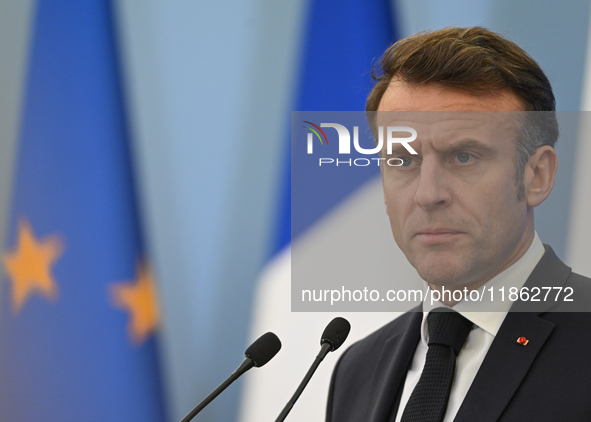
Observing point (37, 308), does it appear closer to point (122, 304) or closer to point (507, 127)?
point (122, 304)

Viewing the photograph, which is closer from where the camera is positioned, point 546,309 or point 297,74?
point 546,309

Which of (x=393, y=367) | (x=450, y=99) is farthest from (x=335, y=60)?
(x=393, y=367)

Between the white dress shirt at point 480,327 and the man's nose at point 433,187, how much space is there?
8.9 inches

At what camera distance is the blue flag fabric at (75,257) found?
7.14 feet

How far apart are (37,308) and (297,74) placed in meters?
1.34

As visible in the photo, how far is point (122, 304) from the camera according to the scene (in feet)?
7.17

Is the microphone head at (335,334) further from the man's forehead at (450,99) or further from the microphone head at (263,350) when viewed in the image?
the man's forehead at (450,99)

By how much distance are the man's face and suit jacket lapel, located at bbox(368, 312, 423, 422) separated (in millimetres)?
188

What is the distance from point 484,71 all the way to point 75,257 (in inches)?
64.2

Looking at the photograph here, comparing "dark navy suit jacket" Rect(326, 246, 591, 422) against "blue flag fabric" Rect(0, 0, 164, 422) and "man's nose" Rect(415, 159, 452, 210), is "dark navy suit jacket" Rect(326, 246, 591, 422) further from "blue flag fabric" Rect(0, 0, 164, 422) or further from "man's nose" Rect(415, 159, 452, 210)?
"blue flag fabric" Rect(0, 0, 164, 422)

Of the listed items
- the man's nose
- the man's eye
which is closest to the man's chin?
the man's nose

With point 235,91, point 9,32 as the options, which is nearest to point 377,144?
point 235,91

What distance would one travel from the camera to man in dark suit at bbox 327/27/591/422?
4.09 ft

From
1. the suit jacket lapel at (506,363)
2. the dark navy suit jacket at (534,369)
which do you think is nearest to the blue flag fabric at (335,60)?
the dark navy suit jacket at (534,369)
